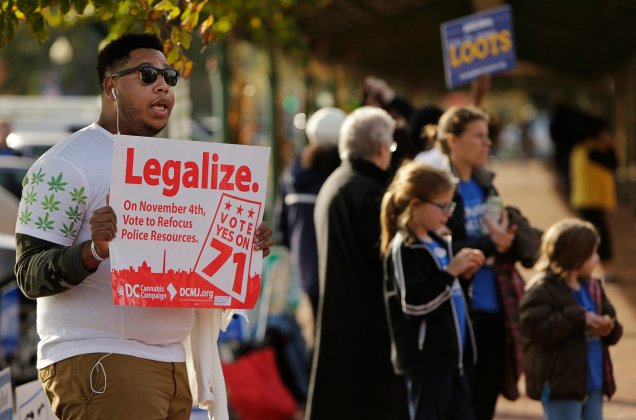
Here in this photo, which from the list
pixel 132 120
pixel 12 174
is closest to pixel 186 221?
pixel 132 120

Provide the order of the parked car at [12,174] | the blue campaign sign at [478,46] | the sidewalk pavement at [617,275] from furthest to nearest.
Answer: the parked car at [12,174], the sidewalk pavement at [617,275], the blue campaign sign at [478,46]

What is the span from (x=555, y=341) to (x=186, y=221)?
2285mm

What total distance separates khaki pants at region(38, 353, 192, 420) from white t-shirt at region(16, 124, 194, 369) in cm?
3

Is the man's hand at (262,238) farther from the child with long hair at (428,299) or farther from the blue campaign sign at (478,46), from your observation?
the blue campaign sign at (478,46)

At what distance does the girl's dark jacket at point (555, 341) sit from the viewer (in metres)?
5.61

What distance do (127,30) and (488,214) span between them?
206 centimetres

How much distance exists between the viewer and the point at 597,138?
1452 centimetres

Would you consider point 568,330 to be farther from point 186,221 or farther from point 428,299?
point 186,221

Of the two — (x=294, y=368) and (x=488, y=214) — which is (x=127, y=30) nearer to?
(x=488, y=214)

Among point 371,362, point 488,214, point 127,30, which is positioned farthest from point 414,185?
point 127,30

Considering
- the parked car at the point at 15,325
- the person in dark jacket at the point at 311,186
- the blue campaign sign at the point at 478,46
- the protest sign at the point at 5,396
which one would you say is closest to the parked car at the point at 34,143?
the parked car at the point at 15,325

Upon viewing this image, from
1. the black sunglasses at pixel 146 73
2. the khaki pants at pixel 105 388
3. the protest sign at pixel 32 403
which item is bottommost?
the protest sign at pixel 32 403

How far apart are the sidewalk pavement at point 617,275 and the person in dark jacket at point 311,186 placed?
153 centimetres

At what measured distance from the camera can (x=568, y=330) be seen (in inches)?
220
